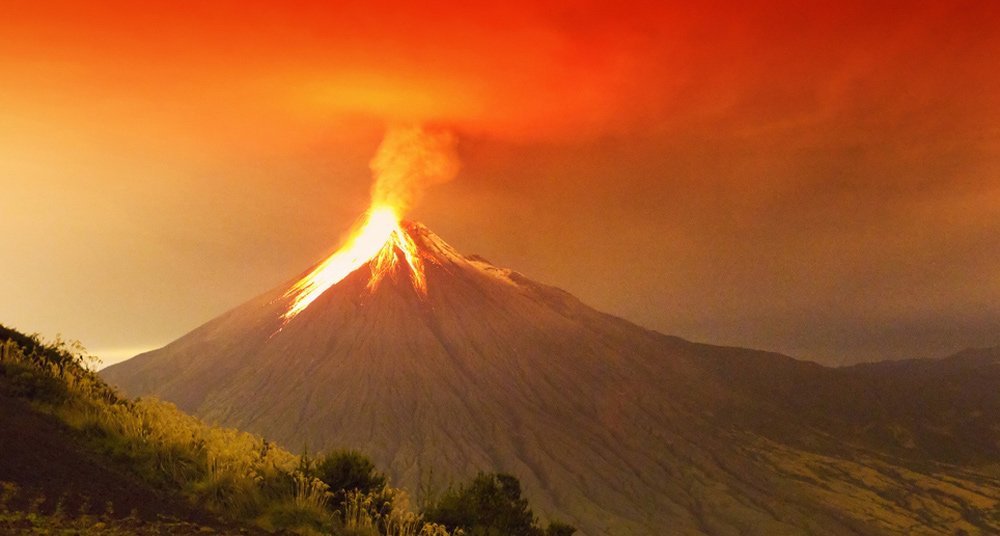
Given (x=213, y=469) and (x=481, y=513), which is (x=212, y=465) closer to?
(x=213, y=469)

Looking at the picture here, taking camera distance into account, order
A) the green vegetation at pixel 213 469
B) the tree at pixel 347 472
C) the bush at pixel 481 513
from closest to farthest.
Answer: the green vegetation at pixel 213 469 → the tree at pixel 347 472 → the bush at pixel 481 513

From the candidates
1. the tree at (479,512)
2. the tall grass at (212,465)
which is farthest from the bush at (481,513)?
the tall grass at (212,465)

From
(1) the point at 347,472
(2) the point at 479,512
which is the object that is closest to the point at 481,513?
(2) the point at 479,512

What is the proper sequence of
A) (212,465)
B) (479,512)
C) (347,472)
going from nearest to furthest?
1. (212,465)
2. (347,472)
3. (479,512)

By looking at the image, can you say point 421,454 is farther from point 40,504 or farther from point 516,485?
point 40,504

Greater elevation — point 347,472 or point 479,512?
point 347,472

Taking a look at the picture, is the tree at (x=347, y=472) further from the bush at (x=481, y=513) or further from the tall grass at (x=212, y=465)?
the bush at (x=481, y=513)

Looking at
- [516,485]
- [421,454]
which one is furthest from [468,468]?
[516,485]

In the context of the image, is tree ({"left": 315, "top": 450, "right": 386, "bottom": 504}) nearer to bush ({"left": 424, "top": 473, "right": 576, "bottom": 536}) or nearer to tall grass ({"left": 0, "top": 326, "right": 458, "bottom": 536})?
tall grass ({"left": 0, "top": 326, "right": 458, "bottom": 536})

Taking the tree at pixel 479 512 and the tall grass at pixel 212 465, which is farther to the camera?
the tree at pixel 479 512

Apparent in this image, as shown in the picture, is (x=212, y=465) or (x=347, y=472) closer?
(x=212, y=465)
